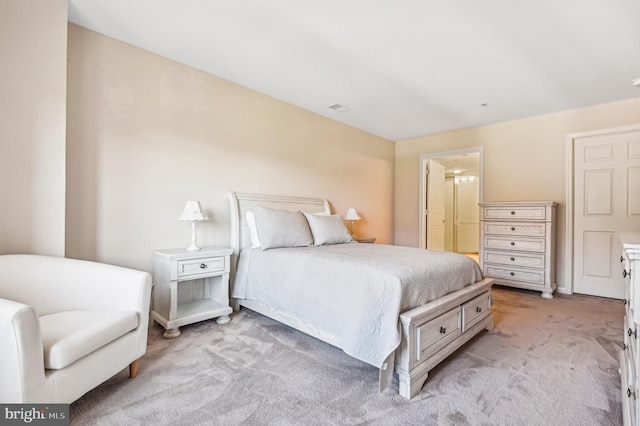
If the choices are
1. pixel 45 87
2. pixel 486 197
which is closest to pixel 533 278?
pixel 486 197

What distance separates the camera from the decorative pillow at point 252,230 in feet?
9.78

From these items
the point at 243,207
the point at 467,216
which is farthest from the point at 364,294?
the point at 467,216

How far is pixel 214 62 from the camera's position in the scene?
2.83m

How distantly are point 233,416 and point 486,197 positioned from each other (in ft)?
14.9

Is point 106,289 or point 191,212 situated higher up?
point 191,212

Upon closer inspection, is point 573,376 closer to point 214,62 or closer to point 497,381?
point 497,381

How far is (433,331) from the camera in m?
1.85

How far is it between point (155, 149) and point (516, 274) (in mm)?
4546

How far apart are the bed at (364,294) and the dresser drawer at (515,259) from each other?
70.5 inches

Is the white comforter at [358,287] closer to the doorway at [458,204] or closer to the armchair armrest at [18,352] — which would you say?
the armchair armrest at [18,352]

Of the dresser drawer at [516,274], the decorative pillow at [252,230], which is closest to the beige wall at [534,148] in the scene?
the dresser drawer at [516,274]

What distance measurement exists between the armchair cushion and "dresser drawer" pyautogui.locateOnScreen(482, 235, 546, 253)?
4239mm

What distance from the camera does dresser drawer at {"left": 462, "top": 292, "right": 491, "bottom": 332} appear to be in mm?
2164

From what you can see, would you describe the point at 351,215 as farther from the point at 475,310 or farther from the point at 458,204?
the point at 458,204
